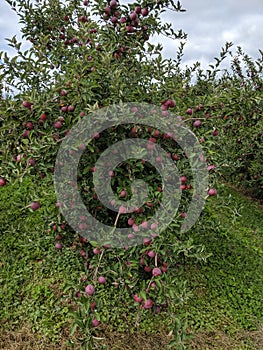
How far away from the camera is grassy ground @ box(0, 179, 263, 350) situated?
2641mm

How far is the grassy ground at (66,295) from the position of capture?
2.64 meters

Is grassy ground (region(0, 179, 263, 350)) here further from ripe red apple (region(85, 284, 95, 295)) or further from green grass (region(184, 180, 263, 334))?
ripe red apple (region(85, 284, 95, 295))

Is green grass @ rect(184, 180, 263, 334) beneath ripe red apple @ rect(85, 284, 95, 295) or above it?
beneath

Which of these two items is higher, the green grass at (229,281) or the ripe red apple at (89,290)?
the ripe red apple at (89,290)

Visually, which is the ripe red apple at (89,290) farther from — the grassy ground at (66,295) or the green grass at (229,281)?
the green grass at (229,281)

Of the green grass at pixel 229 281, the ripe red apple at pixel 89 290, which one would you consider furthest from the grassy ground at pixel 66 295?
the ripe red apple at pixel 89 290

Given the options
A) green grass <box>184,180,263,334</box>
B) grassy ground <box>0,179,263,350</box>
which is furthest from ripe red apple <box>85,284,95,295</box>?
green grass <box>184,180,263,334</box>

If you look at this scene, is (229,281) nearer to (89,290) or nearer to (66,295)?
(66,295)

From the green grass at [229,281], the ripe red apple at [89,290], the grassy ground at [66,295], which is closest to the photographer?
the ripe red apple at [89,290]

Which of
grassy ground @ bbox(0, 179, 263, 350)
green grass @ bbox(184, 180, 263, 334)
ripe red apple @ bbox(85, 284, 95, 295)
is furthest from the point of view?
green grass @ bbox(184, 180, 263, 334)

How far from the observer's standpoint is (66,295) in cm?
288

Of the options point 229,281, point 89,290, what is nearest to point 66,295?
point 89,290

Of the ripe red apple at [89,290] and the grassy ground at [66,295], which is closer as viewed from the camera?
the ripe red apple at [89,290]

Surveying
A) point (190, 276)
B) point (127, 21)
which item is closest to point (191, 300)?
point (190, 276)
